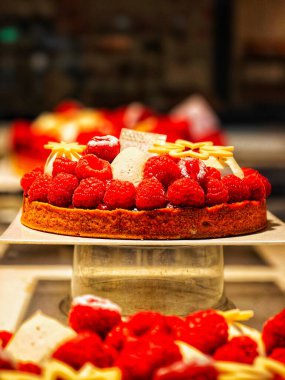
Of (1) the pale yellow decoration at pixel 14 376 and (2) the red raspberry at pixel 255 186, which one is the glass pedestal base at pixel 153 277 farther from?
(1) the pale yellow decoration at pixel 14 376

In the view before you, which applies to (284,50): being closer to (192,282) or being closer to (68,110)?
(68,110)

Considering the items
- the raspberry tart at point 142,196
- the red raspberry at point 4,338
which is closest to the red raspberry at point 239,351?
the red raspberry at point 4,338

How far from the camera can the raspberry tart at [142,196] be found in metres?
1.51

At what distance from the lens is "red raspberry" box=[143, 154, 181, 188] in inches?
59.6

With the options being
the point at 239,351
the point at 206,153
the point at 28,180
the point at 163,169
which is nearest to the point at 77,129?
the point at 28,180

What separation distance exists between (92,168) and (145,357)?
0.64 m

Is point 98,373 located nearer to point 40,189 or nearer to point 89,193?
point 89,193

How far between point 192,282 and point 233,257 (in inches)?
25.9

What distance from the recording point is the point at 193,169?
1548mm

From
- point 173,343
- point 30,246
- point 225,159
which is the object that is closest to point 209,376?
point 173,343

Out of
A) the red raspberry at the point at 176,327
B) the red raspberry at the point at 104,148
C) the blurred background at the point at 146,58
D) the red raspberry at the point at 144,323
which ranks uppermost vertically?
the red raspberry at the point at 104,148

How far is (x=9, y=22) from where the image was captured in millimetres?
5242

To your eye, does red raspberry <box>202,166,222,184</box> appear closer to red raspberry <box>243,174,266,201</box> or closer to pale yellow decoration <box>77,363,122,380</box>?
red raspberry <box>243,174,266,201</box>

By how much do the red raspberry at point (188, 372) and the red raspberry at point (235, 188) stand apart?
0.72 m
